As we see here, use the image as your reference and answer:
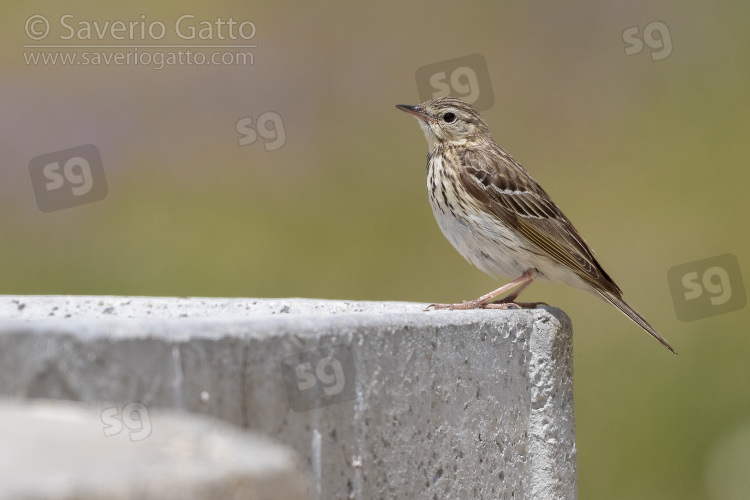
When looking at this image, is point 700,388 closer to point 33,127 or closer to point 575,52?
point 575,52

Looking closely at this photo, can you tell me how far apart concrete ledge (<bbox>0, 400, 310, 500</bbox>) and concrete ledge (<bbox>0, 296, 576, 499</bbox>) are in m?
0.27

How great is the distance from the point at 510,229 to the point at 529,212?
21 centimetres

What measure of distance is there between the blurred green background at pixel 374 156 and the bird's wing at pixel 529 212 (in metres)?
4.33

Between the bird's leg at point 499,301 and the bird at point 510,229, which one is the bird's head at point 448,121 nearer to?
the bird at point 510,229

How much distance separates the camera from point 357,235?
37.1 feet

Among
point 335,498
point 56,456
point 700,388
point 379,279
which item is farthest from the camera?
point 379,279

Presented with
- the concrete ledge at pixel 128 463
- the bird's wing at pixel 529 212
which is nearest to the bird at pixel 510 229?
the bird's wing at pixel 529 212

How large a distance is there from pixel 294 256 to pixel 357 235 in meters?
0.68

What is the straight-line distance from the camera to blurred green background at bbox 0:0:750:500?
10742 mm

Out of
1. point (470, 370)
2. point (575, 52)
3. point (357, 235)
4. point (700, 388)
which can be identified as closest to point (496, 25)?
point (575, 52)

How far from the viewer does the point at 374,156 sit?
12.0 meters

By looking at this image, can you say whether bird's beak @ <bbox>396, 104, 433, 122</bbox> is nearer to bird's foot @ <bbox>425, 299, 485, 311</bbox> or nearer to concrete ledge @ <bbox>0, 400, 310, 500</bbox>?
bird's foot @ <bbox>425, 299, 485, 311</bbox>

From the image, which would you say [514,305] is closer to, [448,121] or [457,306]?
[457,306]

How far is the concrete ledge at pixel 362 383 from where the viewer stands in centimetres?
267
